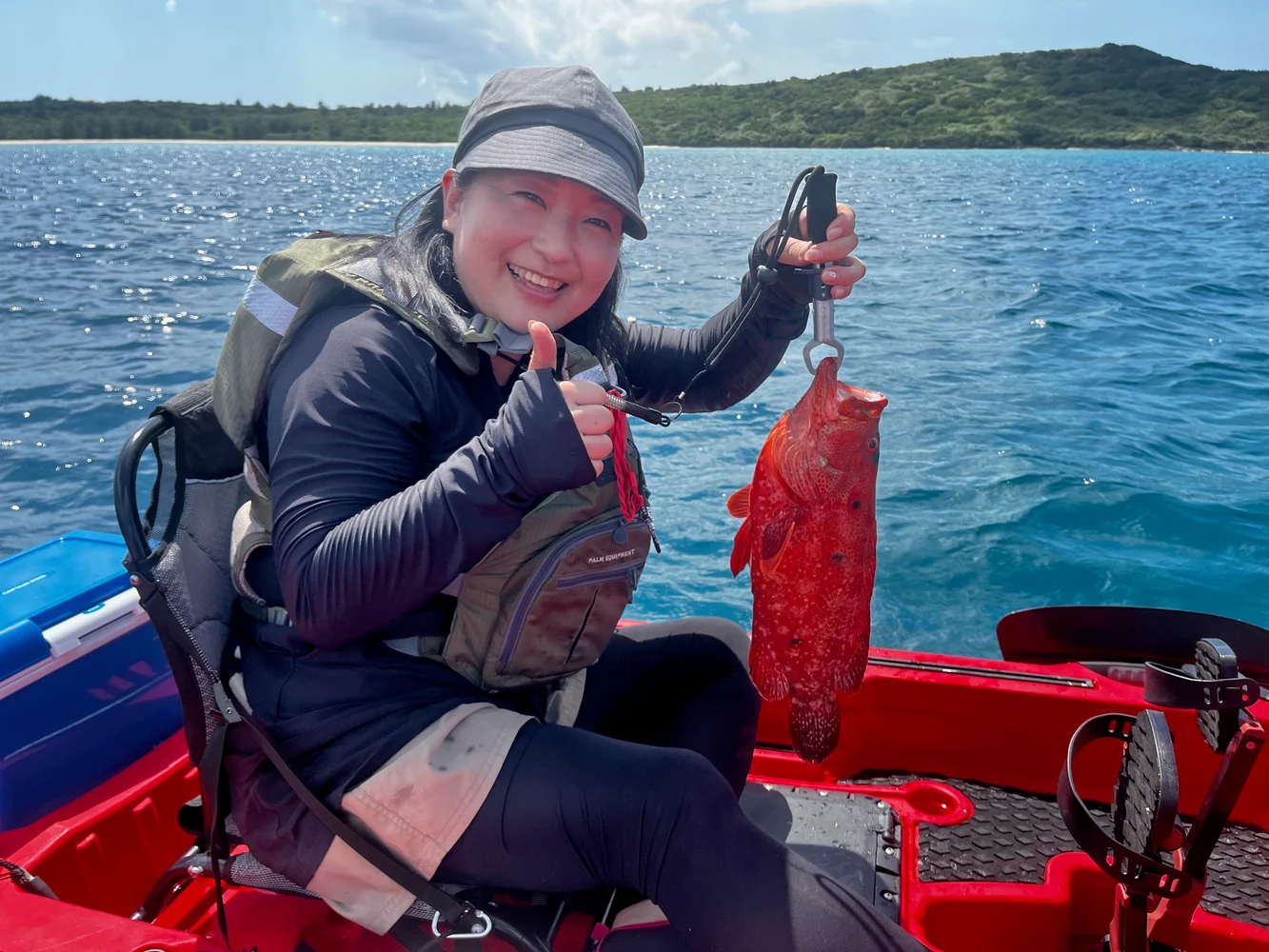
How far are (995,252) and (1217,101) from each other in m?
100

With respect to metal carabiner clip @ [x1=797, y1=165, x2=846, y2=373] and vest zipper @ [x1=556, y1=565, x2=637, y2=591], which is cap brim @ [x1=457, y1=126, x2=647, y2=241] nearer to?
metal carabiner clip @ [x1=797, y1=165, x2=846, y2=373]

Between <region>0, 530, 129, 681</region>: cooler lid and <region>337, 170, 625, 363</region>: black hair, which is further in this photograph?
<region>0, 530, 129, 681</region>: cooler lid

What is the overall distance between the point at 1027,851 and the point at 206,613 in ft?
8.91

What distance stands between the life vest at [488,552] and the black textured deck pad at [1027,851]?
160 cm

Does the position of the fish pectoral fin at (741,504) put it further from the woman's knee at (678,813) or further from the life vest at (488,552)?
the woman's knee at (678,813)

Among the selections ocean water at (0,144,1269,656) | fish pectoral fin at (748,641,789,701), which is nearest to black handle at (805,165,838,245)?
fish pectoral fin at (748,641,789,701)

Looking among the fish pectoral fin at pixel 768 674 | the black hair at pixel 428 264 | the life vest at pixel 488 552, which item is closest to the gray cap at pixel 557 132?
the black hair at pixel 428 264

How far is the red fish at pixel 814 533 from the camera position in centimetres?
222

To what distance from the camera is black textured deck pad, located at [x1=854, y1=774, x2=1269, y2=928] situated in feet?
9.23

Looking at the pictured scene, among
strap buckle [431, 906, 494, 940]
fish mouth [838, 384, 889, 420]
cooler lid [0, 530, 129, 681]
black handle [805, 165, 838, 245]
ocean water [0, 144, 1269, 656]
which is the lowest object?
ocean water [0, 144, 1269, 656]

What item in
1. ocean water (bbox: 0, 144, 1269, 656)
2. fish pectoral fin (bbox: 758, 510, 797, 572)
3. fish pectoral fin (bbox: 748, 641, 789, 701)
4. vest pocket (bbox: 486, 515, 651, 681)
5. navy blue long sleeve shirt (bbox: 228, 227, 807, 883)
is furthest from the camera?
ocean water (bbox: 0, 144, 1269, 656)

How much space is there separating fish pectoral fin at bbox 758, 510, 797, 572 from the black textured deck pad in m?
1.30

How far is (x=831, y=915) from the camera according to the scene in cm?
170

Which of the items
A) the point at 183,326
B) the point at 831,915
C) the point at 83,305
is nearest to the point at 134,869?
the point at 831,915
